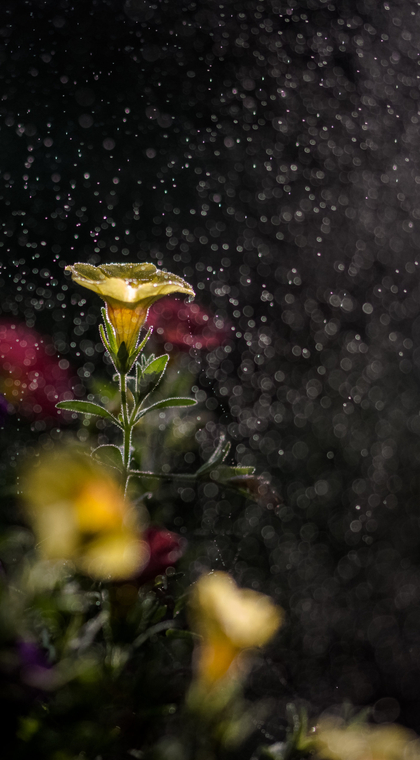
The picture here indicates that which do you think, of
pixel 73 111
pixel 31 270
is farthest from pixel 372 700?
pixel 73 111

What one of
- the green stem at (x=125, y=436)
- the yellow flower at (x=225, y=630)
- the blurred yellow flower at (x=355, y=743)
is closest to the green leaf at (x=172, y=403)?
the green stem at (x=125, y=436)

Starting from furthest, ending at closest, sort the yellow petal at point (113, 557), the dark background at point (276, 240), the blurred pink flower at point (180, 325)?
the dark background at point (276, 240) < the blurred pink flower at point (180, 325) < the yellow petal at point (113, 557)

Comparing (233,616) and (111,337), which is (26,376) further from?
(233,616)

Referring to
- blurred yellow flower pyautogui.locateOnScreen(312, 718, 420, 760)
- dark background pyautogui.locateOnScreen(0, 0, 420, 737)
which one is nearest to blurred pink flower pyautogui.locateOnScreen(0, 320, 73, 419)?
dark background pyautogui.locateOnScreen(0, 0, 420, 737)

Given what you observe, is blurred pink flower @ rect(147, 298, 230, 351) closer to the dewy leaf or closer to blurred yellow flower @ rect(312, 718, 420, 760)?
the dewy leaf

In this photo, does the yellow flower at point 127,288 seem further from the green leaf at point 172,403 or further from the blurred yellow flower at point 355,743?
the blurred yellow flower at point 355,743

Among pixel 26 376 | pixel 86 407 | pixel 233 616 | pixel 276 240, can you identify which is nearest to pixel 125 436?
pixel 86 407

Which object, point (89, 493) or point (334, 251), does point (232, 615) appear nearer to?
point (89, 493)
